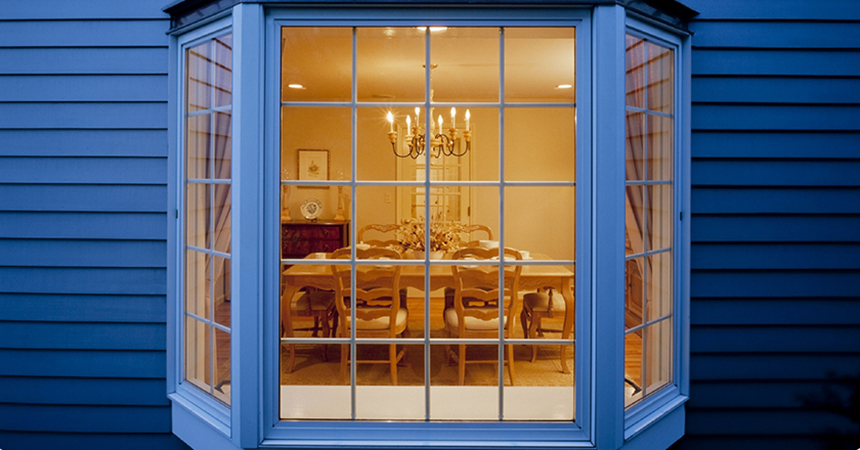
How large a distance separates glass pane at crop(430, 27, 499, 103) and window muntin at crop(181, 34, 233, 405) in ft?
5.85

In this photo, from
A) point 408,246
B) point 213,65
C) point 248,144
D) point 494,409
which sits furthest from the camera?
point 408,246

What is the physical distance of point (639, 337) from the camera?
2156 millimetres

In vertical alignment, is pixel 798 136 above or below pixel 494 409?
above

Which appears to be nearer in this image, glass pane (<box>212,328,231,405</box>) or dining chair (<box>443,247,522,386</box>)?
glass pane (<box>212,328,231,405</box>)

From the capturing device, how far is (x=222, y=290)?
2053 millimetres

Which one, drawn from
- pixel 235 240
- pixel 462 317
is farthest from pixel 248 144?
pixel 462 317

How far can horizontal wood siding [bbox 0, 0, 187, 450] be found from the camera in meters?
2.29

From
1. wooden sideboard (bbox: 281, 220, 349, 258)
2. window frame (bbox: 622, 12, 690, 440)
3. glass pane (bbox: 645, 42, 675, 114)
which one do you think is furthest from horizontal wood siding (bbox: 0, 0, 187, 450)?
wooden sideboard (bbox: 281, 220, 349, 258)

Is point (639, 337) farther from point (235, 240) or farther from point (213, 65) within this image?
point (213, 65)

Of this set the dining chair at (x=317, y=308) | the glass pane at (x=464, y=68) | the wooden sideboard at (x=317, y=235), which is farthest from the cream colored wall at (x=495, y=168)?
the dining chair at (x=317, y=308)

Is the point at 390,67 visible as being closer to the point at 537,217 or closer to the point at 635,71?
the point at 537,217

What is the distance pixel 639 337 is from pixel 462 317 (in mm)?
1336

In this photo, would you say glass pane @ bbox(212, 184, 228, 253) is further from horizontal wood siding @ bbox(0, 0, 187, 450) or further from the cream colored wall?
the cream colored wall

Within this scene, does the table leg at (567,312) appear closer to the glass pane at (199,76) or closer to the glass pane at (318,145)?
the glass pane at (199,76)
